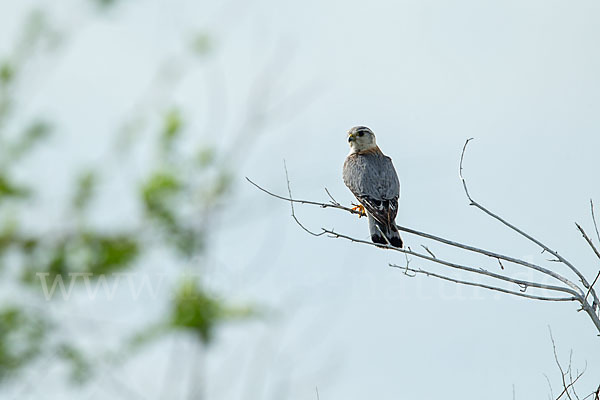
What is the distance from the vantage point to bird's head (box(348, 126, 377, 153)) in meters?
8.48

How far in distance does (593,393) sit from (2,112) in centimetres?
428

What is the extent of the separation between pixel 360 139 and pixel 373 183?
1120 mm

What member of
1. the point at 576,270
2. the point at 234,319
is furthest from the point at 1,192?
the point at 576,270

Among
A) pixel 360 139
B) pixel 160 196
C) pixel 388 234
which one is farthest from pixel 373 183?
pixel 160 196

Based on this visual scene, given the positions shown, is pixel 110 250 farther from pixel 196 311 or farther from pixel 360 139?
pixel 360 139

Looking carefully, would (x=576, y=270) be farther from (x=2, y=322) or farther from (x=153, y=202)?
(x=2, y=322)

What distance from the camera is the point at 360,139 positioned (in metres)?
8.50

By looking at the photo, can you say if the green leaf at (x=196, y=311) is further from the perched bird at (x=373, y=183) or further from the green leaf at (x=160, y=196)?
the perched bird at (x=373, y=183)

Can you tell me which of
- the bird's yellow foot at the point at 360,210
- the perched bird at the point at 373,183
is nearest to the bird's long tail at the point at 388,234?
the perched bird at the point at 373,183

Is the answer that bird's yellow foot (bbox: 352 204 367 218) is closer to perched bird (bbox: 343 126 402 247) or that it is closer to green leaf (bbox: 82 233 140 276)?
perched bird (bbox: 343 126 402 247)

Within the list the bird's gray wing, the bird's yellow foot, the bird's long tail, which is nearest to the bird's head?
the bird's gray wing

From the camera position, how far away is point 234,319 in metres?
5.85

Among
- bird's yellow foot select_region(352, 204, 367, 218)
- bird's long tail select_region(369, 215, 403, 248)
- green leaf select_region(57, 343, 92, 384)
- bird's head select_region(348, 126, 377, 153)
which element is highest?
bird's head select_region(348, 126, 377, 153)

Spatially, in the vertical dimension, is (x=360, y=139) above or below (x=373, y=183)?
above
